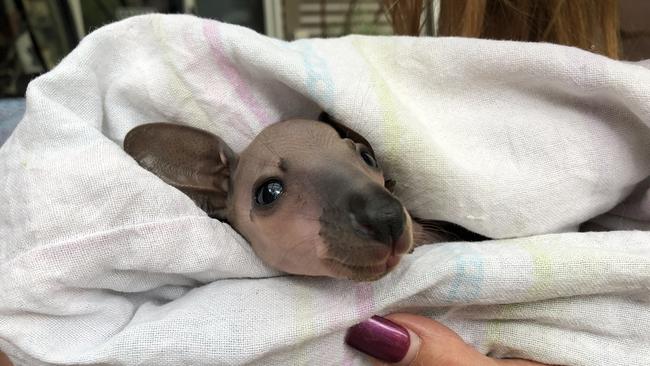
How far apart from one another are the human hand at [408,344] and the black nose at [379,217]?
146 mm

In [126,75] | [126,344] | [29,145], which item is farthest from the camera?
[126,75]

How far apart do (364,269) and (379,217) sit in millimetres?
78

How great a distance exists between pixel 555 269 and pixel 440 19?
810 millimetres

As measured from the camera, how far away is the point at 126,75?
97 centimetres

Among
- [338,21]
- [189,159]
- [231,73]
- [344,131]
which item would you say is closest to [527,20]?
[344,131]

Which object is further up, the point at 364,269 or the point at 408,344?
the point at 364,269

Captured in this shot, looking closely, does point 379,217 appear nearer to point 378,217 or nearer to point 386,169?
point 378,217

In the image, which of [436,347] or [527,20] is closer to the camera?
[436,347]

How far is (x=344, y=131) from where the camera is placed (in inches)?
40.6

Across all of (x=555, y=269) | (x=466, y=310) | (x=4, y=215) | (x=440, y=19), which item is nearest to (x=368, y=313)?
(x=466, y=310)

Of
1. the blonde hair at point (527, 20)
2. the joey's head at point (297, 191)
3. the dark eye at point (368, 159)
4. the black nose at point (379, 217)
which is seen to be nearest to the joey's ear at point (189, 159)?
the joey's head at point (297, 191)

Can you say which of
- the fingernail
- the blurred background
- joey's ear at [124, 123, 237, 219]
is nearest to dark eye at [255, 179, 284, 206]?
joey's ear at [124, 123, 237, 219]

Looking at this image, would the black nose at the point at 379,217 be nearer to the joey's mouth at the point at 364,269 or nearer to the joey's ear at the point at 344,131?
the joey's mouth at the point at 364,269

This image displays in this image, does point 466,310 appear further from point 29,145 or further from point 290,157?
point 29,145
